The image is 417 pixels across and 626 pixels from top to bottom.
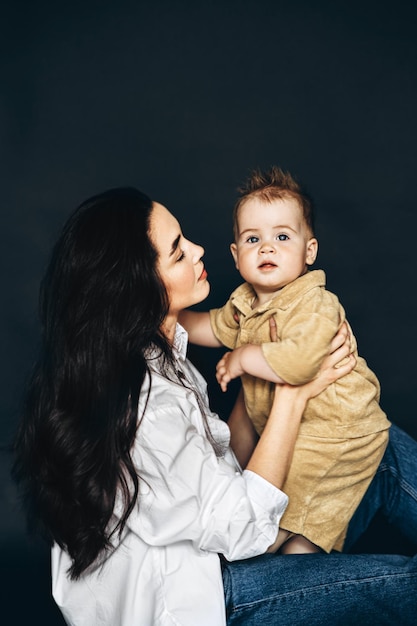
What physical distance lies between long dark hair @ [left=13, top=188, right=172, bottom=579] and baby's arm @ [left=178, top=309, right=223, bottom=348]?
53 centimetres

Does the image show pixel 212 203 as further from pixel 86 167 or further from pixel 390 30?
pixel 390 30

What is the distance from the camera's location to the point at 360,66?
111 inches

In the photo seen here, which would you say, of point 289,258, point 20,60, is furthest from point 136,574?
point 20,60

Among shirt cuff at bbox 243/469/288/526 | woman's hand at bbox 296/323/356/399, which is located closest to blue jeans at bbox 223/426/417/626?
shirt cuff at bbox 243/469/288/526

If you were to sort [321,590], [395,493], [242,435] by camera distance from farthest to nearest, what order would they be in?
1. [242,435]
2. [395,493]
3. [321,590]

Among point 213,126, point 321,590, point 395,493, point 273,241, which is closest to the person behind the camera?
point 321,590

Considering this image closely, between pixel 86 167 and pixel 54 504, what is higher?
pixel 86 167

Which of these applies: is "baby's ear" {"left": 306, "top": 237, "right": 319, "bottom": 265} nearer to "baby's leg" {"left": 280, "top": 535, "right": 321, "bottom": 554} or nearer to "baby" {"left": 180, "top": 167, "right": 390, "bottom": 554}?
"baby" {"left": 180, "top": 167, "right": 390, "bottom": 554}

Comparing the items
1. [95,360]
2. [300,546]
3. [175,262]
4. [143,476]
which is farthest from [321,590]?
[175,262]

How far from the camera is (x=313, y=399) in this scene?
199 centimetres

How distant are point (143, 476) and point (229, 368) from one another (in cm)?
44

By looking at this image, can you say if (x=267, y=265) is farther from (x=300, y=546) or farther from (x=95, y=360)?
(x=300, y=546)

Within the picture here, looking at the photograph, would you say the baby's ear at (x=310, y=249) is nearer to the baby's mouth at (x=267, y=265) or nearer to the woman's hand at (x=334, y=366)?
the baby's mouth at (x=267, y=265)

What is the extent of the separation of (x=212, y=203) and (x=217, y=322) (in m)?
0.74
